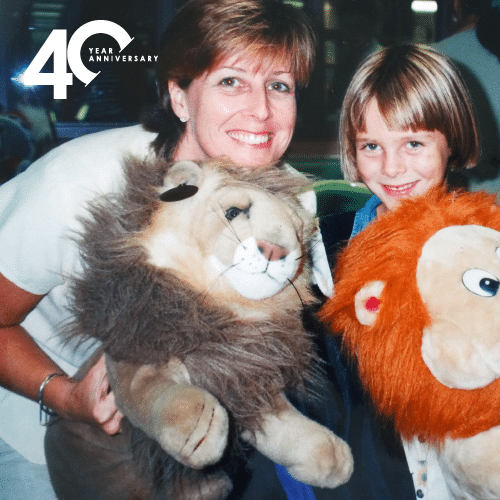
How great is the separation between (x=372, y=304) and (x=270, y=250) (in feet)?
0.56

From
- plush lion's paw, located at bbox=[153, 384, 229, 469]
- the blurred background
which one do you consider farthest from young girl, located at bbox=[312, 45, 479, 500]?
plush lion's paw, located at bbox=[153, 384, 229, 469]

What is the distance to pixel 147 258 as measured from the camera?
52cm

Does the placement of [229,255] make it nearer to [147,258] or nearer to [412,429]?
[147,258]

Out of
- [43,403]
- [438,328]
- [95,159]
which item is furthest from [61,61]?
[438,328]

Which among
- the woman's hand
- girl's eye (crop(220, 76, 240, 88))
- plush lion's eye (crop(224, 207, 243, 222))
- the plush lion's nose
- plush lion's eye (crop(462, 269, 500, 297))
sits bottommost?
the woman's hand

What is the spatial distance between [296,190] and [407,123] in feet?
0.91

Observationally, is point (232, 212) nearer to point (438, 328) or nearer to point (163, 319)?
point (163, 319)

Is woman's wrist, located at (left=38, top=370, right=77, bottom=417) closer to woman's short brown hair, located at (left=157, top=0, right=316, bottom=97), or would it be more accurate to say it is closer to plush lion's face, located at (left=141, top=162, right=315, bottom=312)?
plush lion's face, located at (left=141, top=162, right=315, bottom=312)

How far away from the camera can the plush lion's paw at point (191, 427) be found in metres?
0.45

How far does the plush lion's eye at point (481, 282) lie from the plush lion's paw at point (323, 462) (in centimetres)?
25

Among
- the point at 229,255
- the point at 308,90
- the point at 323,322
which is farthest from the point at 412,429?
the point at 308,90

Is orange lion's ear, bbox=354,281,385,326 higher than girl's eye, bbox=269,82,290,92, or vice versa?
girl's eye, bbox=269,82,290,92

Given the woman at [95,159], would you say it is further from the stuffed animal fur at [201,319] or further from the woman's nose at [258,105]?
the stuffed animal fur at [201,319]

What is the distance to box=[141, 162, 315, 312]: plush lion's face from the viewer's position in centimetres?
50
